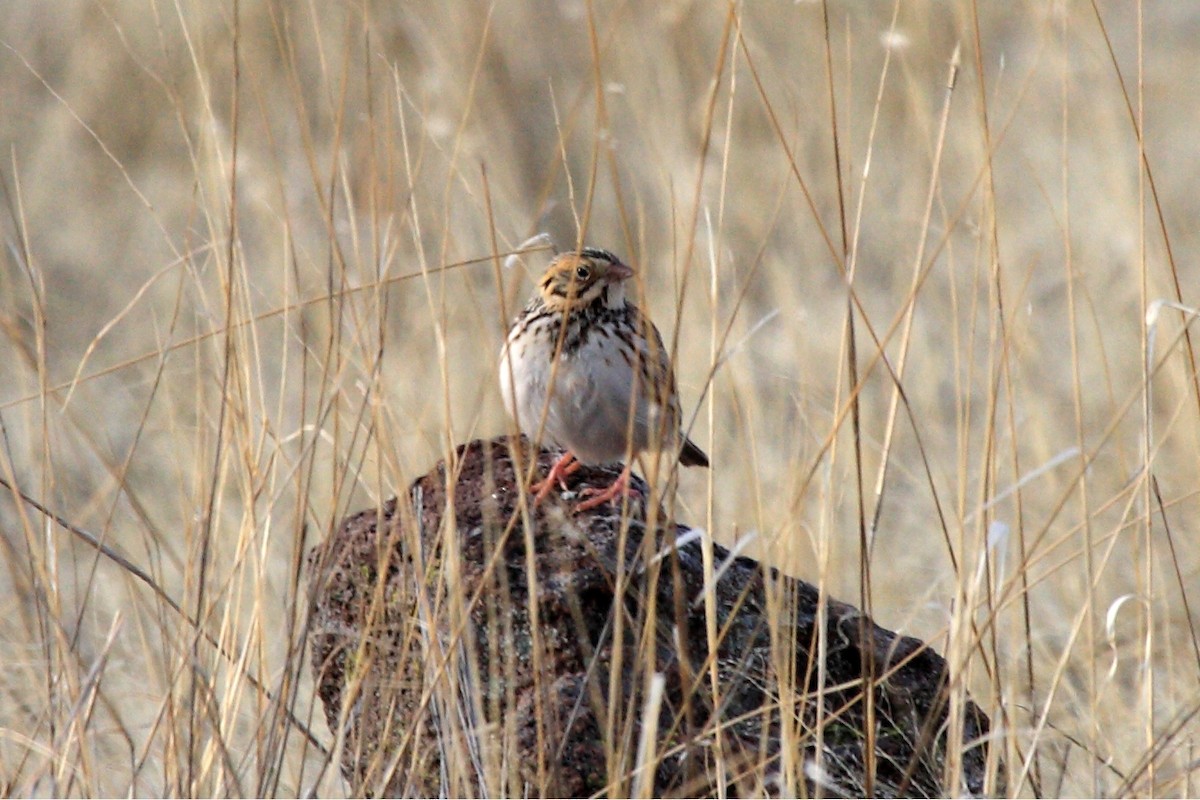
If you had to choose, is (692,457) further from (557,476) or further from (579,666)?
(579,666)

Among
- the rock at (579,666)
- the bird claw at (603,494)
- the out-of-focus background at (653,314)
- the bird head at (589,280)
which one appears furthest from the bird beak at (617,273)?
the rock at (579,666)

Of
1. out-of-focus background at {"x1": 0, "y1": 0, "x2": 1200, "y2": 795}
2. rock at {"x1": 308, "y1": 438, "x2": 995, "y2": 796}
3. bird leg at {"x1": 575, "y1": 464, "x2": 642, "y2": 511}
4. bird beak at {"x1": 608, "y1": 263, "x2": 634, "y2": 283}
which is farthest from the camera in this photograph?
bird beak at {"x1": 608, "y1": 263, "x2": 634, "y2": 283}

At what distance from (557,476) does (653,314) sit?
12.5ft

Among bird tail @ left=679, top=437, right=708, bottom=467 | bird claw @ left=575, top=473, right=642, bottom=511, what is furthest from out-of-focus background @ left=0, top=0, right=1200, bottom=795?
bird claw @ left=575, top=473, right=642, bottom=511

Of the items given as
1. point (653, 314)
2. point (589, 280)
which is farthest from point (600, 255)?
point (653, 314)

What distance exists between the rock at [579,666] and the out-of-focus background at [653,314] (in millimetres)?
125

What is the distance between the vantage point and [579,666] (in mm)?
2732

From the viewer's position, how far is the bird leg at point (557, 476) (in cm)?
313

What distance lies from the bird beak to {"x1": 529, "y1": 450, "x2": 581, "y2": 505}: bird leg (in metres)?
0.41

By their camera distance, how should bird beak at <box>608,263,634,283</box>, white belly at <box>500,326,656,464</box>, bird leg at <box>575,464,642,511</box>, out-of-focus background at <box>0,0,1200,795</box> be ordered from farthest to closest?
bird beak at <box>608,263,634,283</box> → white belly at <box>500,326,656,464</box> → bird leg at <box>575,464,642,511</box> → out-of-focus background at <box>0,0,1200,795</box>

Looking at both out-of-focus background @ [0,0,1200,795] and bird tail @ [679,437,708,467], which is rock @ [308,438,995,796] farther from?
bird tail @ [679,437,708,467]

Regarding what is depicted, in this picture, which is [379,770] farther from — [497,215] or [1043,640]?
[497,215]

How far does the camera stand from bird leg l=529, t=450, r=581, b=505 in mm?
3134

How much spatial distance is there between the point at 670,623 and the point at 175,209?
6.73 m
